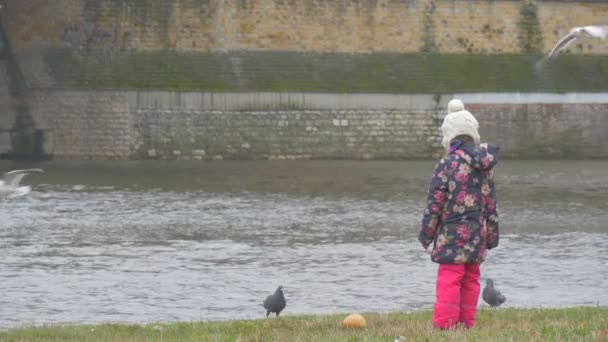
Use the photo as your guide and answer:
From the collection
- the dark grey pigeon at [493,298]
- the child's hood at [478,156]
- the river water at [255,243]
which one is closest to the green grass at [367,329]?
the dark grey pigeon at [493,298]

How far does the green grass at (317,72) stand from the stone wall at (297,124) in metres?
0.28

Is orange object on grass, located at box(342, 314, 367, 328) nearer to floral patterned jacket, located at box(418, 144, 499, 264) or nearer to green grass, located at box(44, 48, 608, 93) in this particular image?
floral patterned jacket, located at box(418, 144, 499, 264)

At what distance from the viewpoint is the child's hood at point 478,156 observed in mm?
10211

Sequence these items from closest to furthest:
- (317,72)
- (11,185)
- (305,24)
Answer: (11,185)
(317,72)
(305,24)

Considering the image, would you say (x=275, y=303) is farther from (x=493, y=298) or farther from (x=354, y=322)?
(x=493, y=298)

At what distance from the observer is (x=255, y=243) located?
19.9 meters

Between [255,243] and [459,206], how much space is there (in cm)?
981

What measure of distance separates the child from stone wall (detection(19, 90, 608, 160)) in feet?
84.0

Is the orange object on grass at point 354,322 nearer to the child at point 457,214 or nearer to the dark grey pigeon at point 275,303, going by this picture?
the child at point 457,214

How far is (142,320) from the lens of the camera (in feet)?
43.3

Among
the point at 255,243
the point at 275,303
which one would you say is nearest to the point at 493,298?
the point at 275,303

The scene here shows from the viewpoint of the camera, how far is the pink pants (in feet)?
33.6

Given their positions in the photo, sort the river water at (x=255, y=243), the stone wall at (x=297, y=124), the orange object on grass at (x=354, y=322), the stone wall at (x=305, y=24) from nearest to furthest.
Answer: the orange object on grass at (x=354, y=322) < the river water at (x=255, y=243) < the stone wall at (x=297, y=124) < the stone wall at (x=305, y=24)

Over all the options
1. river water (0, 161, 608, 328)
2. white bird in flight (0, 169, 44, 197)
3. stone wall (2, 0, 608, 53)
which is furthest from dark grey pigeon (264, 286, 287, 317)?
stone wall (2, 0, 608, 53)
